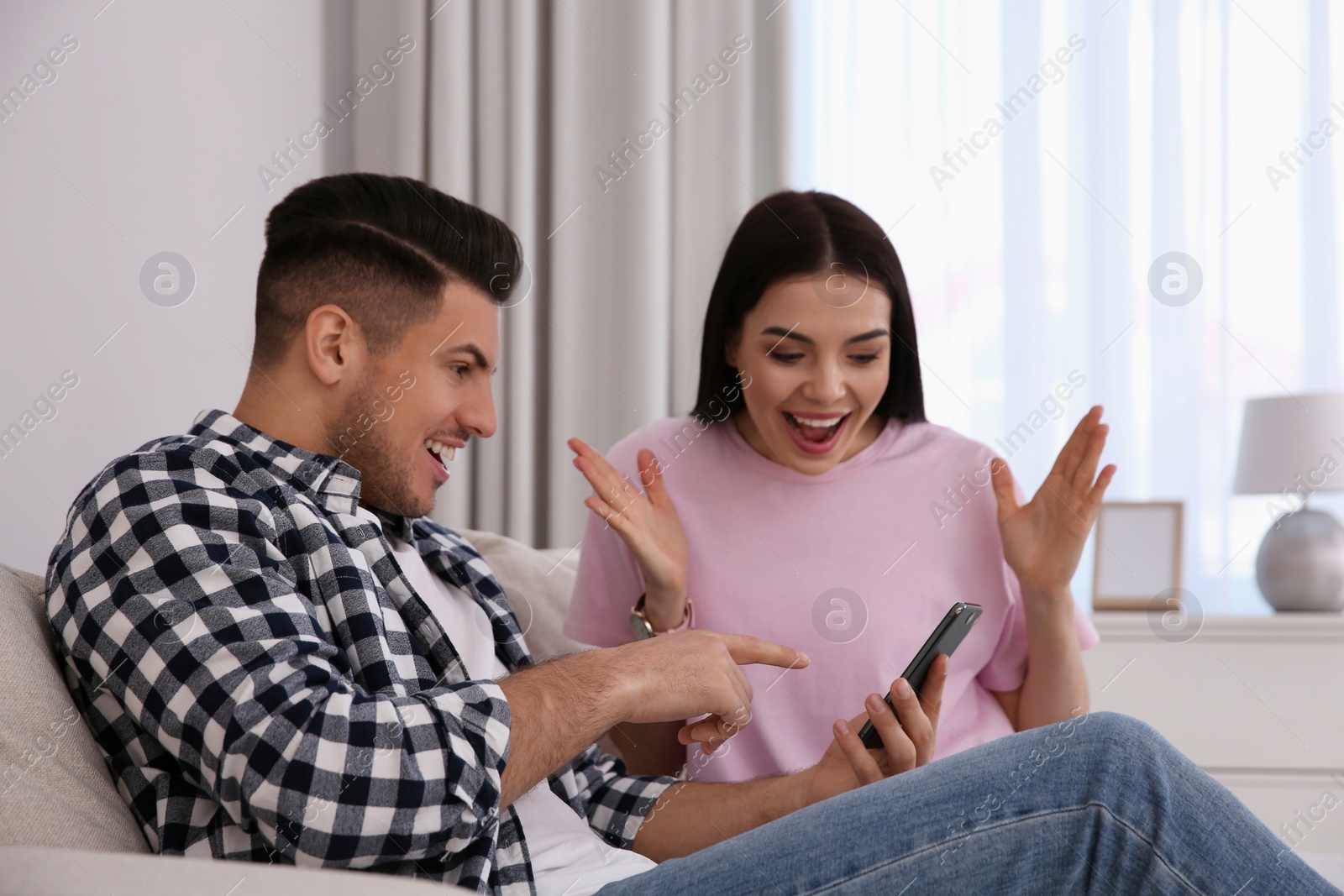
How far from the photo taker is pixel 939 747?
1368 mm

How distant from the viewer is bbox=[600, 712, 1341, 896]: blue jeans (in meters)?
0.86

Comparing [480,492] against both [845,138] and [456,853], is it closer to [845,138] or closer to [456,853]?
[845,138]

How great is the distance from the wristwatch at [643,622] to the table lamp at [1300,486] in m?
1.39

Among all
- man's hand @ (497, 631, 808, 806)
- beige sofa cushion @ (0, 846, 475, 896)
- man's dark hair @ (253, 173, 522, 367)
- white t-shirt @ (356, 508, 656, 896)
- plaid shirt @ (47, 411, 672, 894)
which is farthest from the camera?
man's dark hair @ (253, 173, 522, 367)

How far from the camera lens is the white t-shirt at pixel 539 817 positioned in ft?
3.33

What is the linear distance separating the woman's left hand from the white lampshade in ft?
3.37

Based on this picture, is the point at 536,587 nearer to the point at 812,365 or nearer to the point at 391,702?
the point at 812,365

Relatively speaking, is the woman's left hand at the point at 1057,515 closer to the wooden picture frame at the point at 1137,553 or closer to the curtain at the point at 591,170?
the wooden picture frame at the point at 1137,553

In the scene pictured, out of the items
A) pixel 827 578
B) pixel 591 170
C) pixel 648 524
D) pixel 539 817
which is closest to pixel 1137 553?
pixel 827 578

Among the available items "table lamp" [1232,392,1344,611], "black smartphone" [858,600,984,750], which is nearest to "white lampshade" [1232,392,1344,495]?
"table lamp" [1232,392,1344,611]

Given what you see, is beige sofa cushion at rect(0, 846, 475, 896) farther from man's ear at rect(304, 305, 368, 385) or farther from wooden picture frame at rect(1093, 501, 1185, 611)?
wooden picture frame at rect(1093, 501, 1185, 611)

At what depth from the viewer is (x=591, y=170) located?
2.50m

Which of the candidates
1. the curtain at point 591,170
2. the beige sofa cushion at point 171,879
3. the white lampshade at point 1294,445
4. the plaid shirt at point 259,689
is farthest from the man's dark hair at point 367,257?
the white lampshade at point 1294,445

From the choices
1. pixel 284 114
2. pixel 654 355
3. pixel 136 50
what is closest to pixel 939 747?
pixel 654 355
